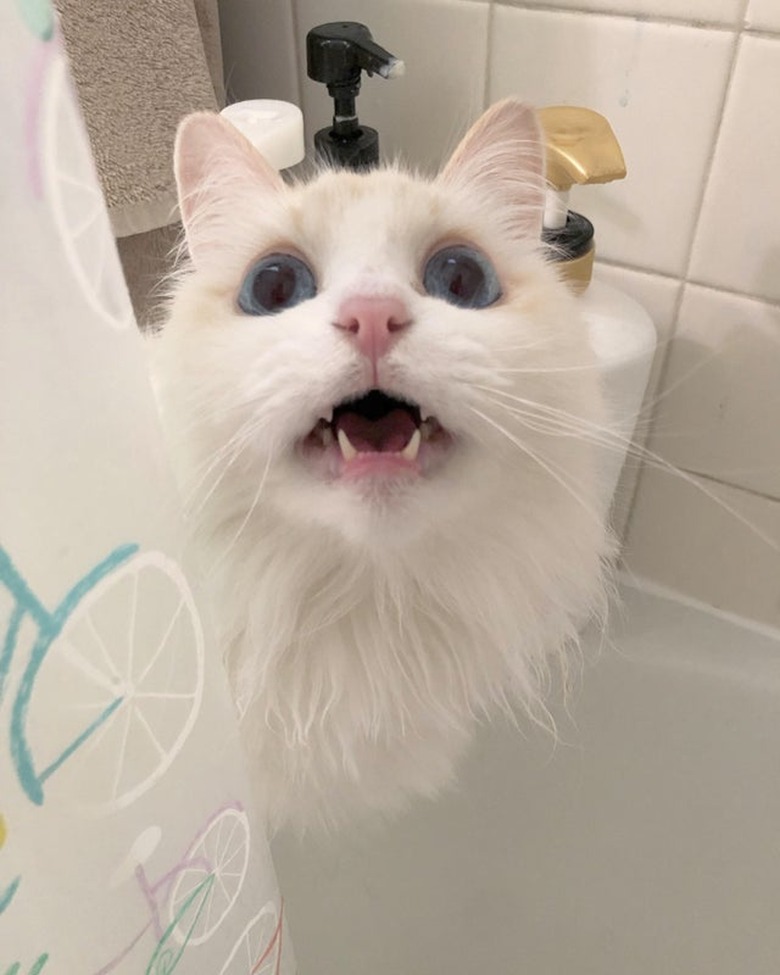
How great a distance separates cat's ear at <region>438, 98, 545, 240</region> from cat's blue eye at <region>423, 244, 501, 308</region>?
8cm

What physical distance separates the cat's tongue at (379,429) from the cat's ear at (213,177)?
0.16 m

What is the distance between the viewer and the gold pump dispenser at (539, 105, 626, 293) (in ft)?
2.27

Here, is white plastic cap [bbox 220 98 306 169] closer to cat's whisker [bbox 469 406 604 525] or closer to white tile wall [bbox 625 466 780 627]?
cat's whisker [bbox 469 406 604 525]

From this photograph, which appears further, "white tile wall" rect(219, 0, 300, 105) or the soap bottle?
"white tile wall" rect(219, 0, 300, 105)

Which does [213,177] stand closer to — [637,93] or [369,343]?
[369,343]

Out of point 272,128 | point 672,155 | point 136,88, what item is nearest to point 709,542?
point 672,155

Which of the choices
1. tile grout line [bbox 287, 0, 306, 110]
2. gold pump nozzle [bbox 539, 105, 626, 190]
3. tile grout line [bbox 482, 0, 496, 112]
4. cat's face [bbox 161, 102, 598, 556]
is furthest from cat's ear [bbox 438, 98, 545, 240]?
tile grout line [bbox 287, 0, 306, 110]

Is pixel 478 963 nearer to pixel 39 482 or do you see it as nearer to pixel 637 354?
pixel 637 354

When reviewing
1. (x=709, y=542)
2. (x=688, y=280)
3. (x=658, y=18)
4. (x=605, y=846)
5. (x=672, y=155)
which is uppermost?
(x=658, y=18)

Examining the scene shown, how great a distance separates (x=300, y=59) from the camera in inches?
37.4

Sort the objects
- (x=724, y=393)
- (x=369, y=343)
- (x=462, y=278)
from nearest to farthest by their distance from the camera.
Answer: (x=369, y=343), (x=462, y=278), (x=724, y=393)

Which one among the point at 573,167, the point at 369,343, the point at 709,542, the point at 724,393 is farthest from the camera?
the point at 709,542

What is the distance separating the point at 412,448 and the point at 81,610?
0.20 m

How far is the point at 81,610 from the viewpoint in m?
0.29
